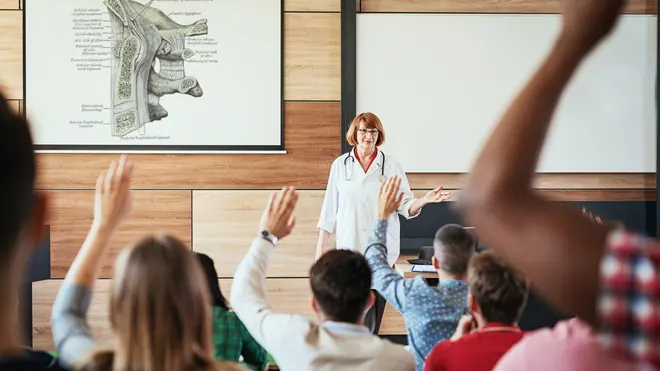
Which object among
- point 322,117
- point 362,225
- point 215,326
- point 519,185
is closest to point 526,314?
point 362,225

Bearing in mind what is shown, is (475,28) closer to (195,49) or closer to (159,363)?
(195,49)

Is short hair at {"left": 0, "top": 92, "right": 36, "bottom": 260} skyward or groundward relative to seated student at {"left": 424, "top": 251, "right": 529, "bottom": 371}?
skyward

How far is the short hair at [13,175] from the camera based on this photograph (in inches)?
28.3

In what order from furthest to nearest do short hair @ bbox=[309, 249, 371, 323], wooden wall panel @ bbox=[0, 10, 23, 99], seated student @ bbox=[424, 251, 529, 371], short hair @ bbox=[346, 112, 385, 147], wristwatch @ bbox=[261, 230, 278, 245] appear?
wooden wall panel @ bbox=[0, 10, 23, 99] → short hair @ bbox=[346, 112, 385, 147] → short hair @ bbox=[309, 249, 371, 323] → wristwatch @ bbox=[261, 230, 278, 245] → seated student @ bbox=[424, 251, 529, 371]

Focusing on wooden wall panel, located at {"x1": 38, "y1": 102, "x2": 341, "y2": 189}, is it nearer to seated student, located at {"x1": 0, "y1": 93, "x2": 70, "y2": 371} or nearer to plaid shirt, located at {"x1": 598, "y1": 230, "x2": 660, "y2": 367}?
Answer: seated student, located at {"x1": 0, "y1": 93, "x2": 70, "y2": 371}

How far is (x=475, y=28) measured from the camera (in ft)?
16.9

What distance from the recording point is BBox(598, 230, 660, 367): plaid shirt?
0.49 metres

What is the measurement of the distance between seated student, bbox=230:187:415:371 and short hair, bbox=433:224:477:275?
23.8 inches

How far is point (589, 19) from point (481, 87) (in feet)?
15.6

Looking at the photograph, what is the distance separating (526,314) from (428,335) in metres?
2.00

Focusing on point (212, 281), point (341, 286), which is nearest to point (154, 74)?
point (212, 281)

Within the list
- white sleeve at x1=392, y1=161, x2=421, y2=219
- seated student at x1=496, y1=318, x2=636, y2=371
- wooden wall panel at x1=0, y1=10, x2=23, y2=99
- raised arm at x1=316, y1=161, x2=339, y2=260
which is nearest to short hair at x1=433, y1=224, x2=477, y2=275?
seated student at x1=496, y1=318, x2=636, y2=371

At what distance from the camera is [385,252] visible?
7.46 ft

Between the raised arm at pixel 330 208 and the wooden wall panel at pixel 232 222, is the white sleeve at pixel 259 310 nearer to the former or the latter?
the raised arm at pixel 330 208
